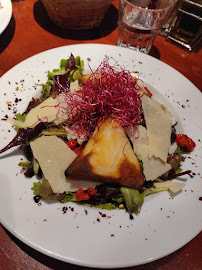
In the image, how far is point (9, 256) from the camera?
1.37 meters

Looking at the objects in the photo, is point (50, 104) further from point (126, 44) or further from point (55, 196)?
point (126, 44)

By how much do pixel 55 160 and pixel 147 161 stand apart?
0.64m

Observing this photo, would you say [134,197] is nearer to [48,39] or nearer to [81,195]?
[81,195]

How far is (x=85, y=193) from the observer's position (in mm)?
1511

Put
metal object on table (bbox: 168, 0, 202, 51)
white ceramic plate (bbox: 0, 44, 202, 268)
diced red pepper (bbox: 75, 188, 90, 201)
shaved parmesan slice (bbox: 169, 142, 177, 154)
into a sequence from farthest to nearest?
metal object on table (bbox: 168, 0, 202, 51) < shaved parmesan slice (bbox: 169, 142, 177, 154) < diced red pepper (bbox: 75, 188, 90, 201) < white ceramic plate (bbox: 0, 44, 202, 268)

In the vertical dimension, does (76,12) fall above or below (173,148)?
above

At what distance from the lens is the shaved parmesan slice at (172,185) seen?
153 centimetres

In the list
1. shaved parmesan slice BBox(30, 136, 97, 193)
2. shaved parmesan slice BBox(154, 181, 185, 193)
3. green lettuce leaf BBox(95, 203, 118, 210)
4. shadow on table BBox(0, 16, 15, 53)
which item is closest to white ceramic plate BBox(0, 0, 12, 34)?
shadow on table BBox(0, 16, 15, 53)

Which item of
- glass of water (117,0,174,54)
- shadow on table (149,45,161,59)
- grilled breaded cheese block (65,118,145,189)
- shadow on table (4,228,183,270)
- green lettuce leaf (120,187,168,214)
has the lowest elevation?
shadow on table (4,228,183,270)

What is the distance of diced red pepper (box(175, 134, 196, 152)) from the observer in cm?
175

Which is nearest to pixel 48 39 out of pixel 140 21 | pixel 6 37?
pixel 6 37

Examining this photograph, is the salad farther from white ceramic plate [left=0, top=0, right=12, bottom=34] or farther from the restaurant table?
white ceramic plate [left=0, top=0, right=12, bottom=34]

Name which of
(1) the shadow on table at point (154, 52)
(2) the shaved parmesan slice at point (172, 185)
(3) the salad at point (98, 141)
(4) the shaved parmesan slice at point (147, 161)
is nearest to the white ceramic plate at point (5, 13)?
(3) the salad at point (98, 141)

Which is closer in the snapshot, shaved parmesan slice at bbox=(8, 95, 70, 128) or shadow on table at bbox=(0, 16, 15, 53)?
shaved parmesan slice at bbox=(8, 95, 70, 128)
